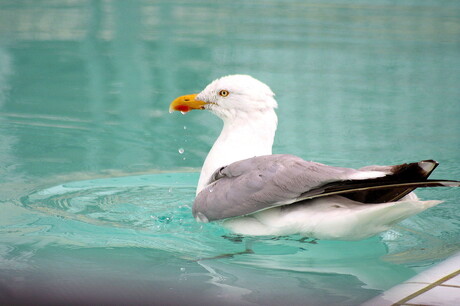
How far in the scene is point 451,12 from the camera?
1362 centimetres

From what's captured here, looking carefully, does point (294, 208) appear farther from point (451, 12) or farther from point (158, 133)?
point (451, 12)

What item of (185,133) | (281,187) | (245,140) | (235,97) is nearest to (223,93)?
(235,97)

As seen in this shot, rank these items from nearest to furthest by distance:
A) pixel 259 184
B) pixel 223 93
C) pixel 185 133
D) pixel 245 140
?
pixel 259 184, pixel 245 140, pixel 223 93, pixel 185 133

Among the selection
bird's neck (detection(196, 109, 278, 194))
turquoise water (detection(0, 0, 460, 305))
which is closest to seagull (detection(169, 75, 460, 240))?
bird's neck (detection(196, 109, 278, 194))

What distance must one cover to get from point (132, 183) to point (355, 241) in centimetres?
168

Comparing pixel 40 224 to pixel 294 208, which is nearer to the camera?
pixel 294 208

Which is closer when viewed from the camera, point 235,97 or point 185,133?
point 235,97

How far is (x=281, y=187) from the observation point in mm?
3887

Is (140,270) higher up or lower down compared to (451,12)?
lower down

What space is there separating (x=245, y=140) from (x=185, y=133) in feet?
8.18

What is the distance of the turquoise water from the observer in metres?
3.79

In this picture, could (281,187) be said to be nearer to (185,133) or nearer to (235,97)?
(235,97)

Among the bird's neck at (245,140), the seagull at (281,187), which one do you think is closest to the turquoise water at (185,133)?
the seagull at (281,187)

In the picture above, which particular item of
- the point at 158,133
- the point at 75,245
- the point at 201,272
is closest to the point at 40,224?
the point at 75,245
